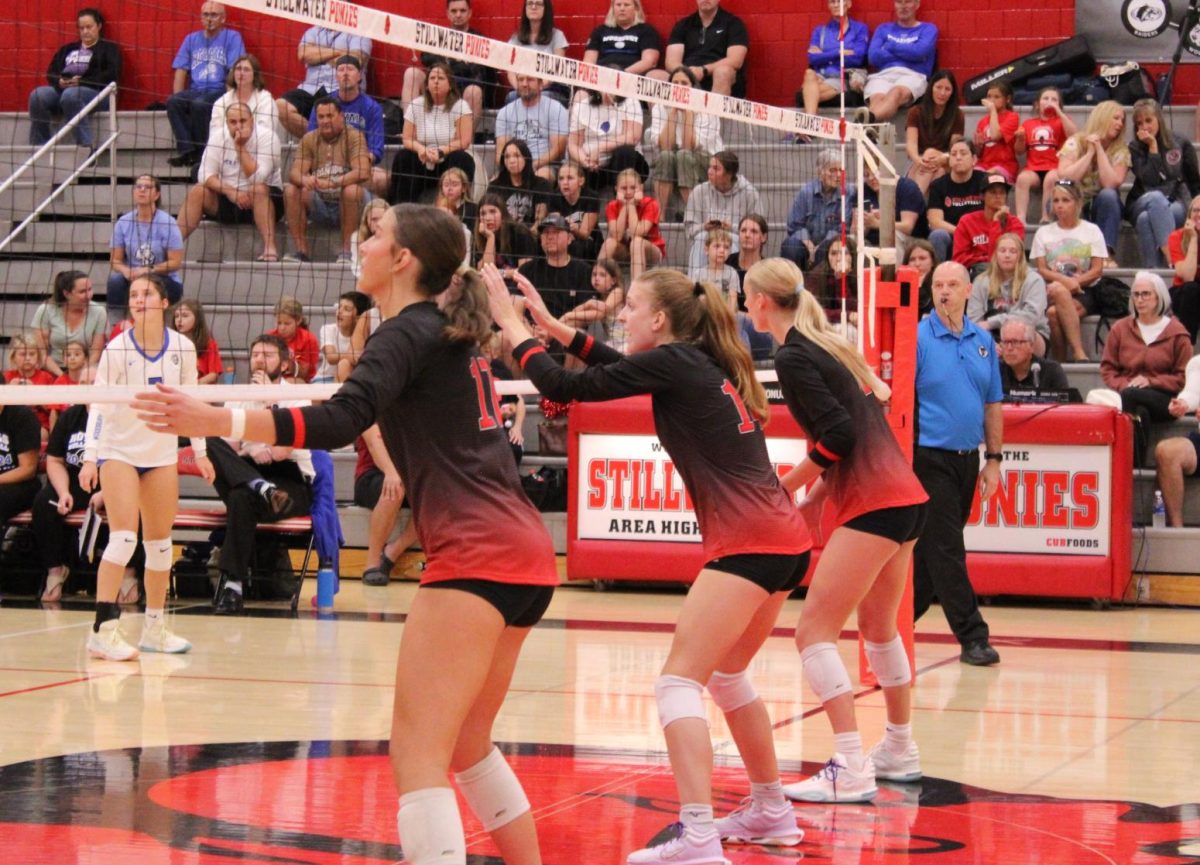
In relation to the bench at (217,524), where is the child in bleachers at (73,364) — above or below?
above

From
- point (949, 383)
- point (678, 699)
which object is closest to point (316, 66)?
point (949, 383)

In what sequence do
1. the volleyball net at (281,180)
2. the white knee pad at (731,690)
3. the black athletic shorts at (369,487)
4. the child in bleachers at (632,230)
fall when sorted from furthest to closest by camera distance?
1. the black athletic shorts at (369,487)
2. the volleyball net at (281,180)
3. the child in bleachers at (632,230)
4. the white knee pad at (731,690)

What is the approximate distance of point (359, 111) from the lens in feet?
43.1

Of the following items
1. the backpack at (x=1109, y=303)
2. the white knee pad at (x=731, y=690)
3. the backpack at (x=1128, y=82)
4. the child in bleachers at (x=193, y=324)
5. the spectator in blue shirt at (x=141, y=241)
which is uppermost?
the backpack at (x=1128, y=82)

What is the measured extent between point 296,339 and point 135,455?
10.8 feet

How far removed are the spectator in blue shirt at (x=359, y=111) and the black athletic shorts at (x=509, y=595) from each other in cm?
823

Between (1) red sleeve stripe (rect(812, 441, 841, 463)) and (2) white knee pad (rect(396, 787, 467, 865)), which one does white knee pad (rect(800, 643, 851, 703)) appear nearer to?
(1) red sleeve stripe (rect(812, 441, 841, 463))

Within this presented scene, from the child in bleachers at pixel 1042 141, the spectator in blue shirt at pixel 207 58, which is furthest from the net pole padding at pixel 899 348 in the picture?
the spectator in blue shirt at pixel 207 58

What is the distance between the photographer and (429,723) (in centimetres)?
370

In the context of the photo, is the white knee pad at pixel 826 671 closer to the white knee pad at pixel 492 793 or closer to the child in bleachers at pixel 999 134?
the white knee pad at pixel 492 793

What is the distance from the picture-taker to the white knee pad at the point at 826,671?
559 cm

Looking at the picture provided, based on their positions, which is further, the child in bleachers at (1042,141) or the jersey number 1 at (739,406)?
the child in bleachers at (1042,141)

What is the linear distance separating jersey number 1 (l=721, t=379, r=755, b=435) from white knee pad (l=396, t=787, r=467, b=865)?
63.8 inches

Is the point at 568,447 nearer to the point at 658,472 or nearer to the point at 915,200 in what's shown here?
the point at 658,472
